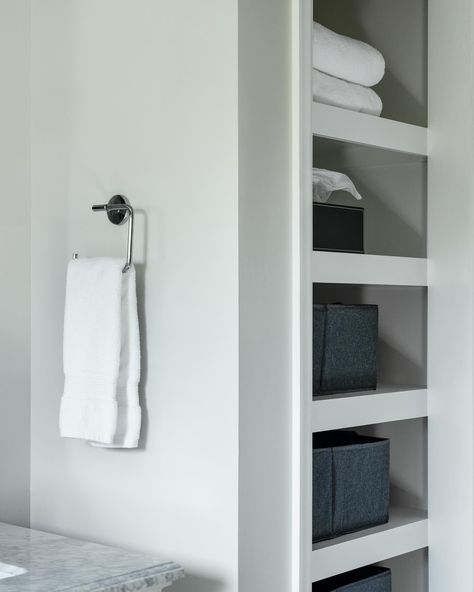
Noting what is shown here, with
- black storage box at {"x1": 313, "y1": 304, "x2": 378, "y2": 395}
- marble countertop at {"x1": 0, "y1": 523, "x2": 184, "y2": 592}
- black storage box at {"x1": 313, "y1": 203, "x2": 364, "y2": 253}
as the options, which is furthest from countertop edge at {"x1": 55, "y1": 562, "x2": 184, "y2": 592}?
black storage box at {"x1": 313, "y1": 203, "x2": 364, "y2": 253}

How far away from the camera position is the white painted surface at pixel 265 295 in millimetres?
1772

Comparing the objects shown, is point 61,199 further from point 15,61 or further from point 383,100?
point 383,100

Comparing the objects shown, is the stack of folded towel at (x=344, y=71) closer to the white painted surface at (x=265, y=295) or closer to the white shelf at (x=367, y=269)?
the white painted surface at (x=265, y=295)

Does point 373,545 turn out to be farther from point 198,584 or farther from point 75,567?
point 75,567

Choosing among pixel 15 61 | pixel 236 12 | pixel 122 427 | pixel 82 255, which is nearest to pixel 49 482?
pixel 122 427

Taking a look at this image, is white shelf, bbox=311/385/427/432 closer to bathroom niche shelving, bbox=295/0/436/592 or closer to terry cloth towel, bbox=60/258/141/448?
bathroom niche shelving, bbox=295/0/436/592

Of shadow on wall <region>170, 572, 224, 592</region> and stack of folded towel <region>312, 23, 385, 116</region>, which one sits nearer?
shadow on wall <region>170, 572, 224, 592</region>

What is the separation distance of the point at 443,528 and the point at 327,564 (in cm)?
38

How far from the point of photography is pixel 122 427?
6.32 feet

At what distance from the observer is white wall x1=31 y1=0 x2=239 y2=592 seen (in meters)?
1.79

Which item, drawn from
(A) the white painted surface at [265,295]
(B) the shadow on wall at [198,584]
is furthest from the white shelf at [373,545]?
(B) the shadow on wall at [198,584]

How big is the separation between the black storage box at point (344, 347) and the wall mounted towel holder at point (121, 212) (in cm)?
42

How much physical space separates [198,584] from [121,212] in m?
0.79

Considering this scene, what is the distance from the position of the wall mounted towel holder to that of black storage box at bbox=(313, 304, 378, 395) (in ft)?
1.37
